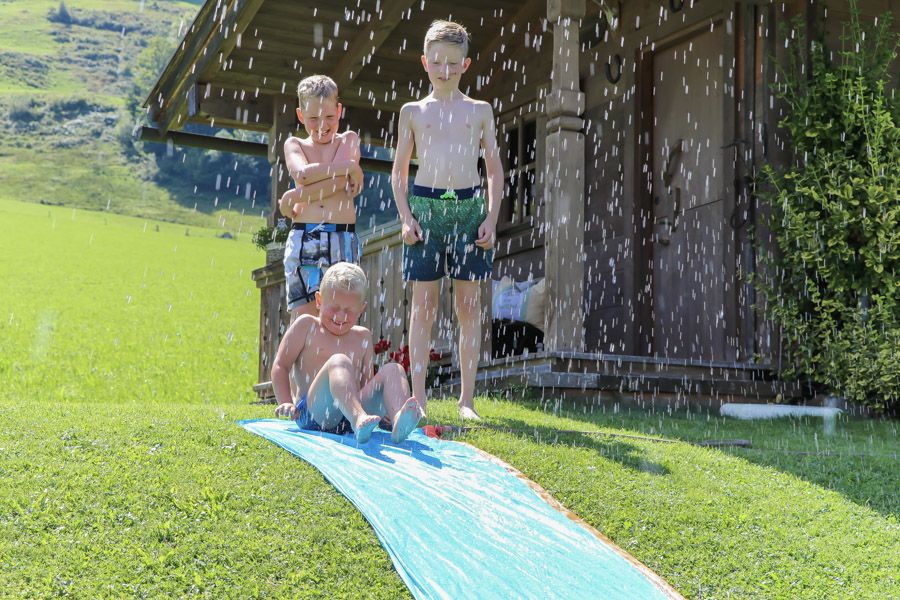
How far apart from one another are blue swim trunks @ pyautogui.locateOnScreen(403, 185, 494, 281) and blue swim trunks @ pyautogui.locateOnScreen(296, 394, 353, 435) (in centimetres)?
94

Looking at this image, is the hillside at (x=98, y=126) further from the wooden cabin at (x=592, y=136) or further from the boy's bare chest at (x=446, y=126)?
the boy's bare chest at (x=446, y=126)

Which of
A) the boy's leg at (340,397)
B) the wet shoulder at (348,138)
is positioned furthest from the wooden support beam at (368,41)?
the boy's leg at (340,397)

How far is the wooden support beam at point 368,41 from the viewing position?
9859mm

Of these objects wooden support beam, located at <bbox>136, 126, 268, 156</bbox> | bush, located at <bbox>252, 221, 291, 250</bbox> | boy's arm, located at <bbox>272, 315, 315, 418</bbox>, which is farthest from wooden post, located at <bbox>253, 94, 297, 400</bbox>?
boy's arm, located at <bbox>272, 315, 315, 418</bbox>

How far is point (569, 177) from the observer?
7723 millimetres

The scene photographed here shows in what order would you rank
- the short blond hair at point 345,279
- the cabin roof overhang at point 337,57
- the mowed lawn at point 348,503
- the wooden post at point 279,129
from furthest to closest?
the wooden post at point 279,129, the cabin roof overhang at point 337,57, the short blond hair at point 345,279, the mowed lawn at point 348,503

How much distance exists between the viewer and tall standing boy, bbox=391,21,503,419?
571 centimetres

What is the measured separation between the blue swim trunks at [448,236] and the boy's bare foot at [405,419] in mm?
1108

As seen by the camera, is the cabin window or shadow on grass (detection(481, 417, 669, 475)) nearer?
shadow on grass (detection(481, 417, 669, 475))

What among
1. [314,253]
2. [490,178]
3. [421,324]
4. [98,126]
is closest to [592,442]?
[421,324]

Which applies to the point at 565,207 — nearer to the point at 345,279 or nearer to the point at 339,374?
the point at 345,279

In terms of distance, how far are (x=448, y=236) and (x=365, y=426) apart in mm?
1408

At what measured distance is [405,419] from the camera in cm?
471

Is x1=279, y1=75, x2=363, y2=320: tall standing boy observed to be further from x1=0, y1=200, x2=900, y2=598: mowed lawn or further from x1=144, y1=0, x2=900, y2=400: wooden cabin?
x1=144, y1=0, x2=900, y2=400: wooden cabin
